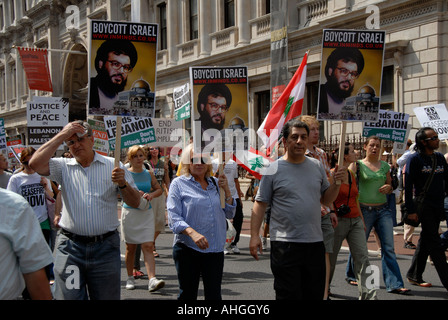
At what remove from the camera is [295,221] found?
462 cm

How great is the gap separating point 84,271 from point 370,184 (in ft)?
13.4

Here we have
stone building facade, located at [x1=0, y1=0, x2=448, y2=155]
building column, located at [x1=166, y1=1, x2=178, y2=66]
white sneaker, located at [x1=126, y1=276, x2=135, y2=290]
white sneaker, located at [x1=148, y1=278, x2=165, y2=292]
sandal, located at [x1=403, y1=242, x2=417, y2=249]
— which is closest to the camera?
white sneaker, located at [x1=148, y1=278, x2=165, y2=292]

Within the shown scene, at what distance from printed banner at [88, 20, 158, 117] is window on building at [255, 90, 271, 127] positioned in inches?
680

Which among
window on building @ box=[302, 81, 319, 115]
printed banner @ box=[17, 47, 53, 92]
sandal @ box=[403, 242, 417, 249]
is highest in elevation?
printed banner @ box=[17, 47, 53, 92]

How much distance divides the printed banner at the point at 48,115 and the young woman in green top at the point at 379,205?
24.0 ft

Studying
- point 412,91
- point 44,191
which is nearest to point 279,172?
point 44,191

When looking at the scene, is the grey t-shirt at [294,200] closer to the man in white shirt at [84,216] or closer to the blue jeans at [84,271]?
the man in white shirt at [84,216]

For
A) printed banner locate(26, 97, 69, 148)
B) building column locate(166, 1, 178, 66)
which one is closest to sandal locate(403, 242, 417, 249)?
printed banner locate(26, 97, 69, 148)

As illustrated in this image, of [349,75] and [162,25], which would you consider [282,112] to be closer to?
[349,75]

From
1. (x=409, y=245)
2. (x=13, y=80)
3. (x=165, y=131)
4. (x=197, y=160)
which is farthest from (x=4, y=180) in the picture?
(x=13, y=80)

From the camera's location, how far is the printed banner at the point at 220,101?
7043 mm

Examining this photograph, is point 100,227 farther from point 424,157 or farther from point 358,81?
point 424,157

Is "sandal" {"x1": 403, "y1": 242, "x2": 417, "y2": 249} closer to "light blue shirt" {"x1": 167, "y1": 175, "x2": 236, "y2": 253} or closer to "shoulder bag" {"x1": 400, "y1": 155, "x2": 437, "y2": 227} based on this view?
"shoulder bag" {"x1": 400, "y1": 155, "x2": 437, "y2": 227}

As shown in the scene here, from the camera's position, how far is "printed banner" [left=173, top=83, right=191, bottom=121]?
1336 cm
